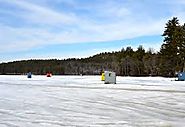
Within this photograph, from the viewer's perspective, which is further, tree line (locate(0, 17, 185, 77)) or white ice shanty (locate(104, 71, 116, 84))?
tree line (locate(0, 17, 185, 77))

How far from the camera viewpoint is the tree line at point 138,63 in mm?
68500

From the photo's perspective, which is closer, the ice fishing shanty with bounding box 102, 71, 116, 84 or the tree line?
the ice fishing shanty with bounding box 102, 71, 116, 84

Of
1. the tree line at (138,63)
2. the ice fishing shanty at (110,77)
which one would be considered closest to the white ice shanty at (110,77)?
the ice fishing shanty at (110,77)

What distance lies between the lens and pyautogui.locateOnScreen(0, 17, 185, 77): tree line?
2697 inches

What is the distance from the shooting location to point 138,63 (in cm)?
11438

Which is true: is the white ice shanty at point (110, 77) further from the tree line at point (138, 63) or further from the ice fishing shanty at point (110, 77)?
the tree line at point (138, 63)

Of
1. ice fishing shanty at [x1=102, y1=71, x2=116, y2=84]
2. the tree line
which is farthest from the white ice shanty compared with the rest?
the tree line

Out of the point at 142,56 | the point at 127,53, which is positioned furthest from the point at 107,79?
the point at 127,53

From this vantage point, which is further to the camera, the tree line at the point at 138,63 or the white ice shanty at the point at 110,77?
the tree line at the point at 138,63

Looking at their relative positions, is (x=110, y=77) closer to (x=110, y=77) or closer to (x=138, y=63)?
(x=110, y=77)

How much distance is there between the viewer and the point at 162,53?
70.2m

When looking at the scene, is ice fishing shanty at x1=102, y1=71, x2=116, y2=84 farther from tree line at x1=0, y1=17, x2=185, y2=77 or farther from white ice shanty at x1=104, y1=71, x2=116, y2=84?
tree line at x1=0, y1=17, x2=185, y2=77

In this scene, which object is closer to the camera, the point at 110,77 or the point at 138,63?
the point at 110,77

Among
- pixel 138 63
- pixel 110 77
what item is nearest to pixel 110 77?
pixel 110 77
